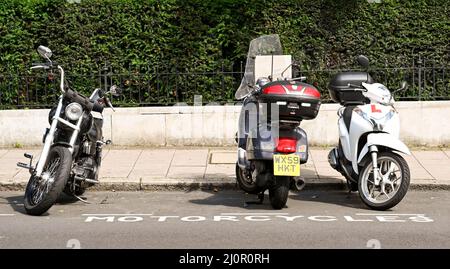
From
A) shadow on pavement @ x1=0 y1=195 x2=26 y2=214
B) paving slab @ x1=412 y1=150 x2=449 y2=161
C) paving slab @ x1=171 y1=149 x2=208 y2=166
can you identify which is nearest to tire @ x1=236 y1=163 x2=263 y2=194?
paving slab @ x1=171 y1=149 x2=208 y2=166

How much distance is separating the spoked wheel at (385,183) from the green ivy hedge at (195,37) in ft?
14.4

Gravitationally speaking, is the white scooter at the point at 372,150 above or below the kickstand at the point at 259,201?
above

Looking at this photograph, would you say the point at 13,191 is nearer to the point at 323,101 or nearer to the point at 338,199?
the point at 338,199

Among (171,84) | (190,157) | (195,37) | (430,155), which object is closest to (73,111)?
(190,157)

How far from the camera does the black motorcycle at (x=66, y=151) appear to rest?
327 inches

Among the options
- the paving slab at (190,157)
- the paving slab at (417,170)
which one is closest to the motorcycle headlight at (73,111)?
the paving slab at (190,157)

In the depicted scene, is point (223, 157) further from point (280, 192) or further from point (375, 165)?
point (375, 165)

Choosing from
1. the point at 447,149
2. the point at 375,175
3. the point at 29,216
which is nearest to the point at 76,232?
the point at 29,216

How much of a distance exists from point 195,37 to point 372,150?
5.02m

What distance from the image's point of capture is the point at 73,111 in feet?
28.7

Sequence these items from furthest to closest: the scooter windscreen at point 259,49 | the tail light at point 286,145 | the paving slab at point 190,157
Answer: the paving slab at point 190,157
the scooter windscreen at point 259,49
the tail light at point 286,145

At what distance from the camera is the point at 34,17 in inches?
506

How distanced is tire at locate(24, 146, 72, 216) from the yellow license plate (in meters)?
2.11

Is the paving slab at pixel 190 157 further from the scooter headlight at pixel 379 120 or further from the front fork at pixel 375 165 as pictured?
the front fork at pixel 375 165
